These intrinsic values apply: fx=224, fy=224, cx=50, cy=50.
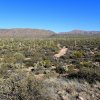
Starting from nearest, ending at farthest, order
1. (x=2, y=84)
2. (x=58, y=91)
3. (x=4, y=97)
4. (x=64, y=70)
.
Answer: (x=4, y=97)
(x=2, y=84)
(x=58, y=91)
(x=64, y=70)

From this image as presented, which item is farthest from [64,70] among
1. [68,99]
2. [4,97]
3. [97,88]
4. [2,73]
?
[4,97]

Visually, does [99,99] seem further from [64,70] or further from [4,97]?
[64,70]

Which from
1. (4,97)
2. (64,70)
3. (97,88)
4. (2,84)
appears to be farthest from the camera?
(64,70)

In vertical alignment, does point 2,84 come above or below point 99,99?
above

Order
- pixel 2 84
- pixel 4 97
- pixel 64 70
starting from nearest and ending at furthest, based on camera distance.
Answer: pixel 4 97, pixel 2 84, pixel 64 70

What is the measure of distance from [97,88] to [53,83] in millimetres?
1880

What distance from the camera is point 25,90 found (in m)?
7.86

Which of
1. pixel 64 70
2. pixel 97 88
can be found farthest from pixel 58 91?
pixel 64 70

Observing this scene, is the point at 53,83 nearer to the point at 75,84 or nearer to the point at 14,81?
the point at 75,84

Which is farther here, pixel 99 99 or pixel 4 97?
pixel 99 99

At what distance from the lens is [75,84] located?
384 inches

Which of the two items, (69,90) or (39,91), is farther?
(69,90)

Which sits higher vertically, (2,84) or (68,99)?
(2,84)

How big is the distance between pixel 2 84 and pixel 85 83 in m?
3.76
